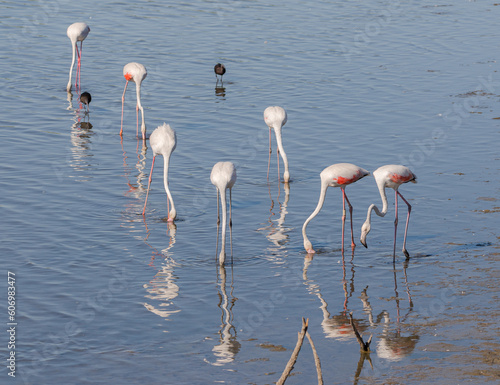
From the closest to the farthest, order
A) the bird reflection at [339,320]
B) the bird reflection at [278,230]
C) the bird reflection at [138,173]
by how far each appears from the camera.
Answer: the bird reflection at [339,320], the bird reflection at [278,230], the bird reflection at [138,173]

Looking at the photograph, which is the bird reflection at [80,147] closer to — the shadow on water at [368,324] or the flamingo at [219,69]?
the flamingo at [219,69]

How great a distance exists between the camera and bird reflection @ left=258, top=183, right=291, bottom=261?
11.4 metres

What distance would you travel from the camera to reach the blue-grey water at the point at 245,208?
8.52m

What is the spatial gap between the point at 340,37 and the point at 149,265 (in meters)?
15.3

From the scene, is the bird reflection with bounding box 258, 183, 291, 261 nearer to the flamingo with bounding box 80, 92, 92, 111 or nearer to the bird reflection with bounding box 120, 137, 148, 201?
the bird reflection with bounding box 120, 137, 148, 201

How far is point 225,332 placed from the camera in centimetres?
897

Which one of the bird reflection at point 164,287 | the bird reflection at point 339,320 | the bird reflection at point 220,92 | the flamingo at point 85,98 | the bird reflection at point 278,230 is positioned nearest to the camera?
the bird reflection at point 339,320

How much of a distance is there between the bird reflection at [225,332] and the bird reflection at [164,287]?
544 millimetres

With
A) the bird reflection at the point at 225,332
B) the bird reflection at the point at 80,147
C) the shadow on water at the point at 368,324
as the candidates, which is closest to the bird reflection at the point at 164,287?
the bird reflection at the point at 225,332

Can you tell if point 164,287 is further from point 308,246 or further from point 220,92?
point 220,92

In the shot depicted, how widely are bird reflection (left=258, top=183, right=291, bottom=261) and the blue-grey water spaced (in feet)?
0.15

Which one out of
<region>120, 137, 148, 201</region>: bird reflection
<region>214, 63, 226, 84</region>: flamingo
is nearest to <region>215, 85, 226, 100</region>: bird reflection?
<region>214, 63, 226, 84</region>: flamingo

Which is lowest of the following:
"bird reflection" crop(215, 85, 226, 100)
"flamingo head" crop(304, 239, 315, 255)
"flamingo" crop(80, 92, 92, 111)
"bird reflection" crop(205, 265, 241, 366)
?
"bird reflection" crop(205, 265, 241, 366)

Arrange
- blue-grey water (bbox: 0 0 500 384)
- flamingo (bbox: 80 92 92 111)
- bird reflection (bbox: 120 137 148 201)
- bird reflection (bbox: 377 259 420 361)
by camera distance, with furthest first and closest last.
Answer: flamingo (bbox: 80 92 92 111) → bird reflection (bbox: 120 137 148 201) → blue-grey water (bbox: 0 0 500 384) → bird reflection (bbox: 377 259 420 361)
